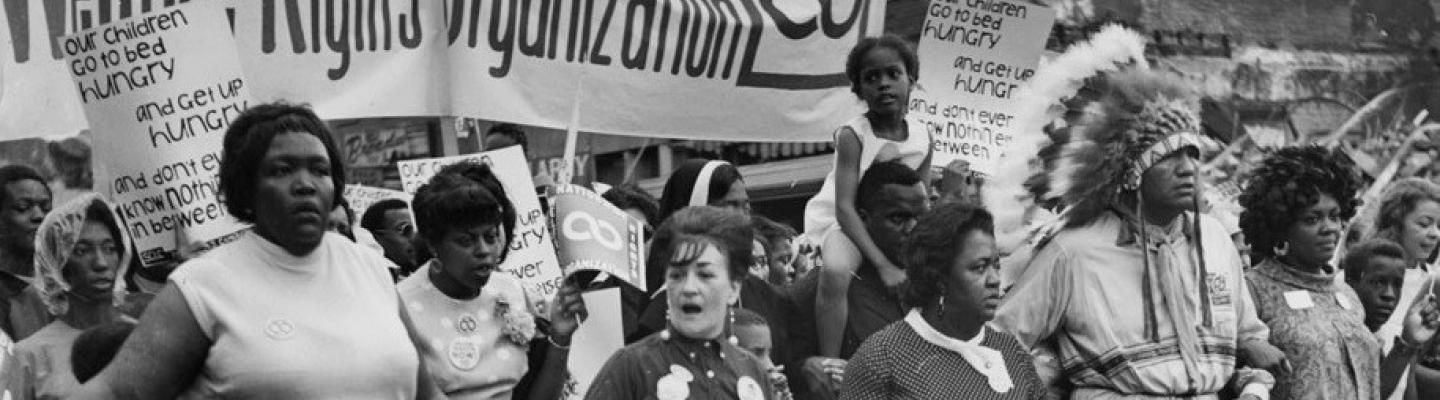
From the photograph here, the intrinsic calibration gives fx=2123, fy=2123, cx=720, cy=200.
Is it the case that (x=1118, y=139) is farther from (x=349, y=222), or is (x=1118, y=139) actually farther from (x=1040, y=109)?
(x=349, y=222)

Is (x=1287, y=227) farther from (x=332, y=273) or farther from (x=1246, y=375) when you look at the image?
(x=332, y=273)

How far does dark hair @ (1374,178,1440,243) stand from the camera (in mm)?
9469

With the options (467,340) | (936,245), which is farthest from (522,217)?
(936,245)

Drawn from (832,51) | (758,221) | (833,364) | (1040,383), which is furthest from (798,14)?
(1040,383)

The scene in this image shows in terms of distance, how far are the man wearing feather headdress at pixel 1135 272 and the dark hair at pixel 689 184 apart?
4.11 feet

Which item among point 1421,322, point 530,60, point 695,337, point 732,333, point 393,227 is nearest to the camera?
point 695,337

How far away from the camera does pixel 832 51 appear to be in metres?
9.87

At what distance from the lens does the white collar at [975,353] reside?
5.77 metres

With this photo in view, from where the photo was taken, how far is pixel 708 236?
5.52m

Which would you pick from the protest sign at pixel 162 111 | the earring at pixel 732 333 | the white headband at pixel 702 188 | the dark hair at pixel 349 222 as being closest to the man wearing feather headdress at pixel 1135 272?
the earring at pixel 732 333

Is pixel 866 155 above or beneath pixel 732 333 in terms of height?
above

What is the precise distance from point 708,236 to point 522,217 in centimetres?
252

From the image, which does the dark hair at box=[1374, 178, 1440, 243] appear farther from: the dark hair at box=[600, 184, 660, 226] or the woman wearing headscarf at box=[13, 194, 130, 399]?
the woman wearing headscarf at box=[13, 194, 130, 399]

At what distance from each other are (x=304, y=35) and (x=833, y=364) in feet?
9.34
